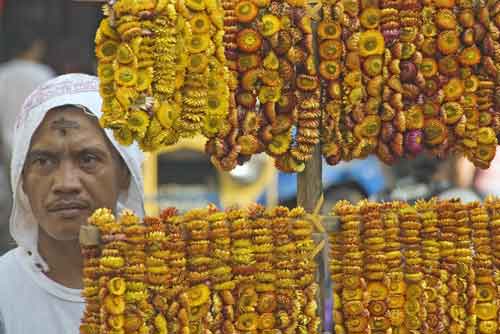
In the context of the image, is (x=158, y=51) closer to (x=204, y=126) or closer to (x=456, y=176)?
(x=204, y=126)

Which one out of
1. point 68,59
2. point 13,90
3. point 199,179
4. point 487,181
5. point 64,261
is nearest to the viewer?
point 64,261

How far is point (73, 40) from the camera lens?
8867 mm

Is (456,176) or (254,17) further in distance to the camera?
(456,176)

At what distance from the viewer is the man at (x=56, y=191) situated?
10.1ft

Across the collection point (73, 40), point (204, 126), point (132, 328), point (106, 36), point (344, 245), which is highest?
point (73, 40)

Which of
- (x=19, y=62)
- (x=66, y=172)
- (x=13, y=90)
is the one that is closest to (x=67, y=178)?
(x=66, y=172)

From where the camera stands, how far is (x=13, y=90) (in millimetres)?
6539

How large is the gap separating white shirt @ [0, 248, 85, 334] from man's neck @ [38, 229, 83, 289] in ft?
0.09

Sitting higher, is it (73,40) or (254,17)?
(73,40)

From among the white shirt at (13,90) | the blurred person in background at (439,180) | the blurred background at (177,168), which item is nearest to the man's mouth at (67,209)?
the blurred person in background at (439,180)

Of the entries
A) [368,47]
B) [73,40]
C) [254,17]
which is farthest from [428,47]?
[73,40]

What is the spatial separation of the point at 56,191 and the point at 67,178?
5 cm

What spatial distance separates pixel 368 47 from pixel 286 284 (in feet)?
2.00

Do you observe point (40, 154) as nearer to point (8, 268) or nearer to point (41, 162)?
point (41, 162)
